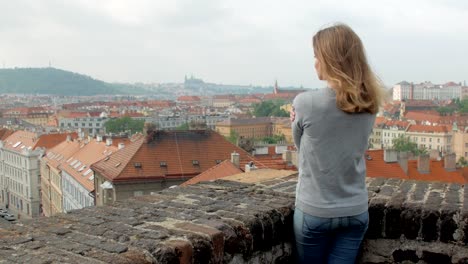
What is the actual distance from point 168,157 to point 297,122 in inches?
879

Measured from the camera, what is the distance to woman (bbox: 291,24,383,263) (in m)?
2.69

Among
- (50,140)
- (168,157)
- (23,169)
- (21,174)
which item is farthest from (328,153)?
(21,174)

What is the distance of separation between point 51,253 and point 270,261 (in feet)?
4.25

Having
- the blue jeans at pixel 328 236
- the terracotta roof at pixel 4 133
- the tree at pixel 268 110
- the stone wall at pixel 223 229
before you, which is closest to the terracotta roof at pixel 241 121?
the tree at pixel 268 110

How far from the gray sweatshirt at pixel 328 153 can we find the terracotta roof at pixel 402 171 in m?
18.4

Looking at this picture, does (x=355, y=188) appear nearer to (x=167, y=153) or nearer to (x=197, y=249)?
(x=197, y=249)

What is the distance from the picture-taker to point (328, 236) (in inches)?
111

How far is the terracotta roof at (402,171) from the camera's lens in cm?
2219

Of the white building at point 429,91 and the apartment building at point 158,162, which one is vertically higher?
the white building at point 429,91

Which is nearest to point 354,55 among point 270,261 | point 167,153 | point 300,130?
point 300,130

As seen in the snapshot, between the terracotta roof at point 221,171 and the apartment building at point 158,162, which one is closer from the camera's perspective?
the terracotta roof at point 221,171

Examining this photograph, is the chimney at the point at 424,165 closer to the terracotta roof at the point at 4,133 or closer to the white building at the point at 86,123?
the terracotta roof at the point at 4,133

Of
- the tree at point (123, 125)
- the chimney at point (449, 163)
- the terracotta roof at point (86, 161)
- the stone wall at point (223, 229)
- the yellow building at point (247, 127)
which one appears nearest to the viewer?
the stone wall at point (223, 229)

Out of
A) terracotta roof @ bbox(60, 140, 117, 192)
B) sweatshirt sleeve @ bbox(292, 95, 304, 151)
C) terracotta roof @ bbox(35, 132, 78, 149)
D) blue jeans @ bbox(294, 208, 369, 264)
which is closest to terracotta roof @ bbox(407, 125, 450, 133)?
terracotta roof @ bbox(35, 132, 78, 149)
